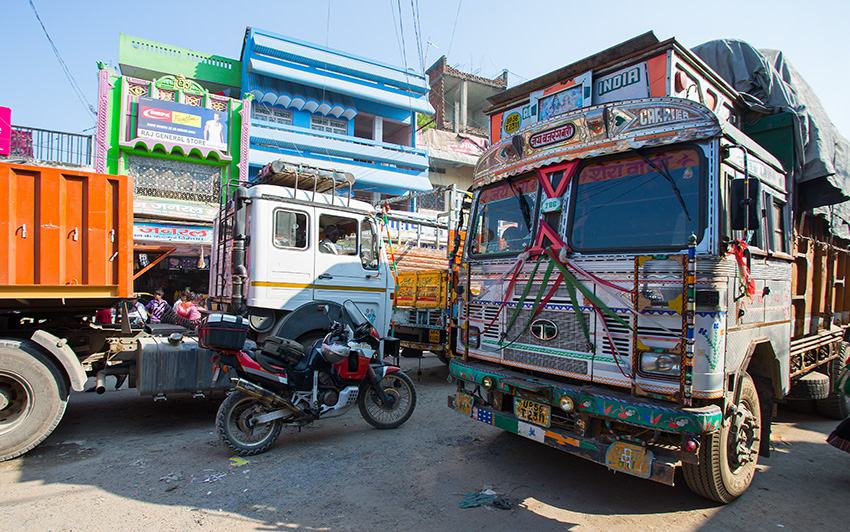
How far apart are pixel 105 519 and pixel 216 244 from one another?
465 cm

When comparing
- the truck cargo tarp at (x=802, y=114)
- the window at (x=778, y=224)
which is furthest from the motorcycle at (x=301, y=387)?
the truck cargo tarp at (x=802, y=114)

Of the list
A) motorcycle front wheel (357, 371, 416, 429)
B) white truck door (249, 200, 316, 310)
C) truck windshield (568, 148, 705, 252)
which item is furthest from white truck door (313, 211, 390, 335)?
truck windshield (568, 148, 705, 252)

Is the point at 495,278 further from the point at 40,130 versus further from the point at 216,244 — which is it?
the point at 40,130

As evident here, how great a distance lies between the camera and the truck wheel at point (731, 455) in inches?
136

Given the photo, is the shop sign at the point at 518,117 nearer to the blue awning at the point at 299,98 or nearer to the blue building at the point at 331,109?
the blue building at the point at 331,109

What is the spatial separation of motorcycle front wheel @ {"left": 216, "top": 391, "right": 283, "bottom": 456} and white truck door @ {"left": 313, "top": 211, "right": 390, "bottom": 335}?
1905 mm

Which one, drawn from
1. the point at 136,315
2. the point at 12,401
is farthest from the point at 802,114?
the point at 136,315

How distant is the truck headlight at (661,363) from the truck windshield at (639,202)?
2.53 feet

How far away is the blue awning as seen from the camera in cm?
1912

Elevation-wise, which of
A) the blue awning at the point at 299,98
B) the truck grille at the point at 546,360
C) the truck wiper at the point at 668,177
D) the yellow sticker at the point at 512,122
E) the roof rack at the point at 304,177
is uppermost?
the blue awning at the point at 299,98

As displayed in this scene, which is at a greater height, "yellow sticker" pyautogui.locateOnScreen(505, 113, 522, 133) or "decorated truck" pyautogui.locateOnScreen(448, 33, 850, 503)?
"yellow sticker" pyautogui.locateOnScreen(505, 113, 522, 133)

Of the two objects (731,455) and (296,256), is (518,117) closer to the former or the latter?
(296,256)

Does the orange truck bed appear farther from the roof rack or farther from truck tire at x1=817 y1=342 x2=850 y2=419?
truck tire at x1=817 y1=342 x2=850 y2=419

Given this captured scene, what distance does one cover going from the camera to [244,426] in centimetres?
477
